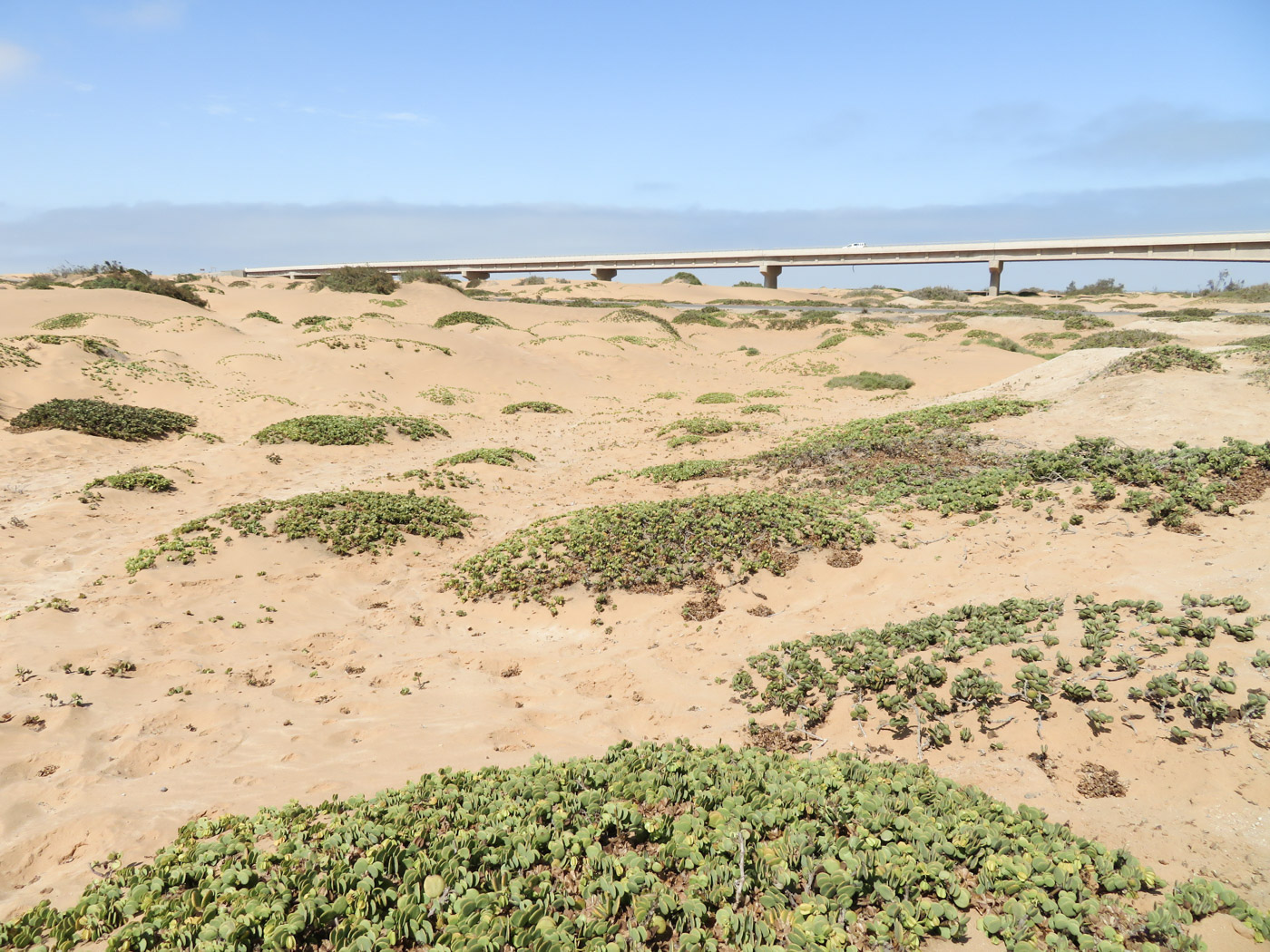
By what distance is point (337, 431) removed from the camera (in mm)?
18906

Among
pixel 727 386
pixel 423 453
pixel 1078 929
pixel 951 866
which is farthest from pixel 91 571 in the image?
pixel 727 386

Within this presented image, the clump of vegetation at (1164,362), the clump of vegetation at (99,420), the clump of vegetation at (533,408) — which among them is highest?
the clump of vegetation at (1164,362)

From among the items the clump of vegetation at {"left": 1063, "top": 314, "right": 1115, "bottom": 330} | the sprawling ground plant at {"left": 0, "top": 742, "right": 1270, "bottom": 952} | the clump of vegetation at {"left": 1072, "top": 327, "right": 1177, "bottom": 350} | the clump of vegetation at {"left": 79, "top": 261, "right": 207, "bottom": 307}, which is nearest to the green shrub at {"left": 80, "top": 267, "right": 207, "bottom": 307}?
the clump of vegetation at {"left": 79, "top": 261, "right": 207, "bottom": 307}

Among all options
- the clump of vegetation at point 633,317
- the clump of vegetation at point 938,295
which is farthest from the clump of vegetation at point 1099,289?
the clump of vegetation at point 633,317

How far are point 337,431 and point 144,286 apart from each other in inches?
1241

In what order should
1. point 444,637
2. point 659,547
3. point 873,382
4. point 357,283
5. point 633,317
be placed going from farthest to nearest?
point 357,283 < point 633,317 < point 873,382 < point 659,547 < point 444,637

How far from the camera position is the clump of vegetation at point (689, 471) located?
1523 cm

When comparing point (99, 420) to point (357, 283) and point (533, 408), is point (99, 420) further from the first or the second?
point (357, 283)

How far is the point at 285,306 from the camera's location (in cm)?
4275

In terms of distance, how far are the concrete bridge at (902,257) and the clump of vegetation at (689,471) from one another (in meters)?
62.5

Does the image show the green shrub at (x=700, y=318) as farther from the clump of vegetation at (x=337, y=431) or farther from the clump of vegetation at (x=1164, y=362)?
the clump of vegetation at (x=1164, y=362)

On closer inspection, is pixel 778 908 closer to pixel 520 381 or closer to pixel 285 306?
pixel 520 381

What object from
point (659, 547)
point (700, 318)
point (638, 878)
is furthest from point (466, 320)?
point (638, 878)

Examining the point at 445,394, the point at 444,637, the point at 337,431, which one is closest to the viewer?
the point at 444,637
